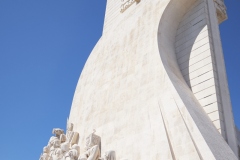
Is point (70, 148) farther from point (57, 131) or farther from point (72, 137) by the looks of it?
point (57, 131)

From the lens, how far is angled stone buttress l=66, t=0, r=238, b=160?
396cm

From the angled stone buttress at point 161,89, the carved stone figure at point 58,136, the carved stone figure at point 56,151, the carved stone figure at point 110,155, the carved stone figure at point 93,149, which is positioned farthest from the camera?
the carved stone figure at point 58,136

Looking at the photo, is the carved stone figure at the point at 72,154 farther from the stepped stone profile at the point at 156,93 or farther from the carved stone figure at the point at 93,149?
the carved stone figure at the point at 93,149

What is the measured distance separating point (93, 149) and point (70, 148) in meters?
1.03

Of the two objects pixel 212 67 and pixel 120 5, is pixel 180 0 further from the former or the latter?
pixel 120 5

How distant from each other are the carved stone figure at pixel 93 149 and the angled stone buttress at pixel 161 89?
0.16 meters

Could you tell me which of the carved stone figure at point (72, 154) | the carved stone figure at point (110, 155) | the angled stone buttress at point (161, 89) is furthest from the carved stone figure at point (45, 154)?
the carved stone figure at point (110, 155)

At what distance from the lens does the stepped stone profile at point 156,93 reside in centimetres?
399

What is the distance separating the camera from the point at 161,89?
179 inches

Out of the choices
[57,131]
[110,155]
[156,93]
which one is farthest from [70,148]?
[156,93]

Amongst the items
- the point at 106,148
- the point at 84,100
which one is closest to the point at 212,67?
the point at 106,148

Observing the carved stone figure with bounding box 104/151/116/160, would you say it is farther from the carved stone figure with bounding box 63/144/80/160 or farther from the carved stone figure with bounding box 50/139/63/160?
the carved stone figure with bounding box 50/139/63/160

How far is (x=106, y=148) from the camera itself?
5098mm

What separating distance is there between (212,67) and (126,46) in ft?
6.50
